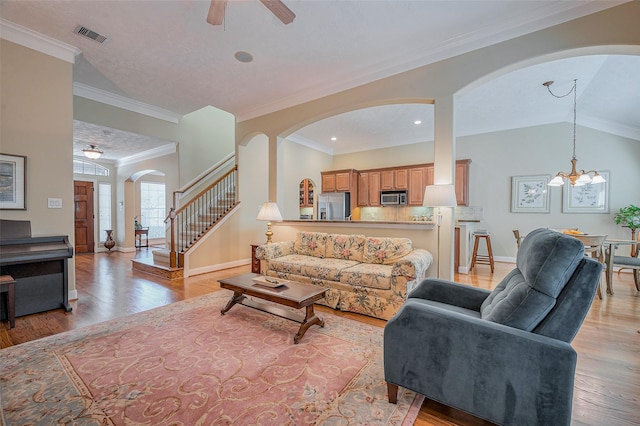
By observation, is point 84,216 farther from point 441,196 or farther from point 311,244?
point 441,196

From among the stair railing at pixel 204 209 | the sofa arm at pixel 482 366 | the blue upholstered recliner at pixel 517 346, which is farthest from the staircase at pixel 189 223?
the blue upholstered recliner at pixel 517 346

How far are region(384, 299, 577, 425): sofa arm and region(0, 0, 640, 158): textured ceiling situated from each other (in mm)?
2883

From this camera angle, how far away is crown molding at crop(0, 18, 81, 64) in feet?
9.66

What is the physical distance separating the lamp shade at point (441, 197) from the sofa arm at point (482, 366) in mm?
1677

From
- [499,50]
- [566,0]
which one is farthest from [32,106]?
[566,0]

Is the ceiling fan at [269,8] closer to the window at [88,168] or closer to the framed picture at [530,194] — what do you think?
the framed picture at [530,194]

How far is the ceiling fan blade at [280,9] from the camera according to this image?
2064 mm

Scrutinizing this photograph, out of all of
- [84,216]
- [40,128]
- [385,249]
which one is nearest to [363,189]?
[385,249]

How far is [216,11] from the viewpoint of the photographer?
2.15m

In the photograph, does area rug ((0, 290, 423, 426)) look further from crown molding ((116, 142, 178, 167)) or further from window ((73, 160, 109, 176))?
window ((73, 160, 109, 176))

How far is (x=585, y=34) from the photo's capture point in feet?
8.14

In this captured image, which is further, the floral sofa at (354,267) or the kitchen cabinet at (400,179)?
the kitchen cabinet at (400,179)

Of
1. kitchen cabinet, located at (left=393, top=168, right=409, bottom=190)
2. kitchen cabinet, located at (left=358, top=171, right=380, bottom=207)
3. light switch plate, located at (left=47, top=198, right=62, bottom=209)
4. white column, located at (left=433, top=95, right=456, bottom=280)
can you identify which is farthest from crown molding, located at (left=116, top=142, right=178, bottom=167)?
white column, located at (left=433, top=95, right=456, bottom=280)

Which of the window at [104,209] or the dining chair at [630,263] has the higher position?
the window at [104,209]
